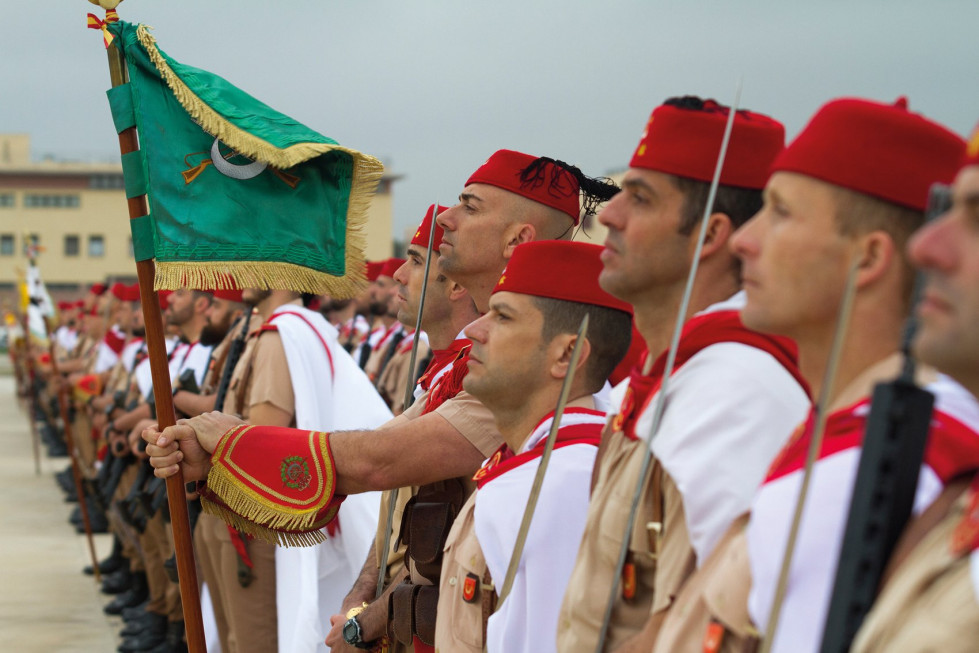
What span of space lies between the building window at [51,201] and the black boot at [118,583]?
51100 millimetres

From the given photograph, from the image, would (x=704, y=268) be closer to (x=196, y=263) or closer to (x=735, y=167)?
(x=735, y=167)

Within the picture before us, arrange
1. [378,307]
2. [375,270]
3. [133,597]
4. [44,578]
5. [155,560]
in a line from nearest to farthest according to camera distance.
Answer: [155,560] < [133,597] < [44,578] < [378,307] < [375,270]

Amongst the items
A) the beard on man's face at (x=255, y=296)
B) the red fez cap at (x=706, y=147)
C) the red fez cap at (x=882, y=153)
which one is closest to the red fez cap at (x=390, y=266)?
the beard on man's face at (x=255, y=296)

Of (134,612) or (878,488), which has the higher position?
(878,488)

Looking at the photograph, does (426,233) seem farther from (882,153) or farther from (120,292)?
(120,292)

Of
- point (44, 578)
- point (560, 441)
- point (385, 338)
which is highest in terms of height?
point (560, 441)

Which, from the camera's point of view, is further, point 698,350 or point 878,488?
point 698,350

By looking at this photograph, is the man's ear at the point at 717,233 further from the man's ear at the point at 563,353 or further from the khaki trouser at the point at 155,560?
the khaki trouser at the point at 155,560

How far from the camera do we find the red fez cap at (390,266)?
9867 mm

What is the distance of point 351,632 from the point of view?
3.72m

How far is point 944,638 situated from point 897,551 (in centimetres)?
18

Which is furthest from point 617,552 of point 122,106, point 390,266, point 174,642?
point 390,266

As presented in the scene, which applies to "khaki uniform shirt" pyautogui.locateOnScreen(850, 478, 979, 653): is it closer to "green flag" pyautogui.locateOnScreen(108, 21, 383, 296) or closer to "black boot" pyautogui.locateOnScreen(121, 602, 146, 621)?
"green flag" pyautogui.locateOnScreen(108, 21, 383, 296)

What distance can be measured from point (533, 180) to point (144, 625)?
498 cm
